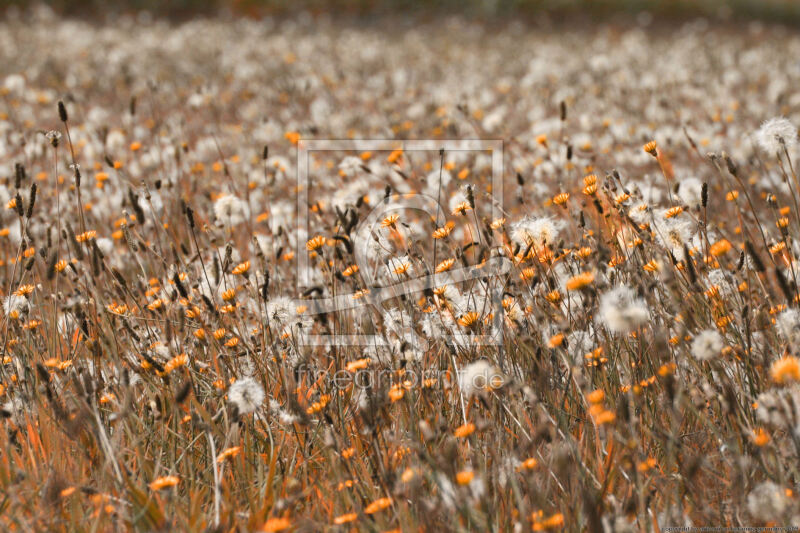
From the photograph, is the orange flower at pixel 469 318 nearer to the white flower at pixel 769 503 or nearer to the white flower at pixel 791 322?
the white flower at pixel 791 322

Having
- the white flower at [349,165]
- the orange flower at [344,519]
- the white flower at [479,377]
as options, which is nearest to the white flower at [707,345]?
the white flower at [479,377]

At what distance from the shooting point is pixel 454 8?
23.2 meters

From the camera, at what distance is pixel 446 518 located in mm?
2197

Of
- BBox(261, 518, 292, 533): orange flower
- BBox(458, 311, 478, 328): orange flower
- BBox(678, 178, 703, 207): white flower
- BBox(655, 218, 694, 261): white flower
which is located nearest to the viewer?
BBox(261, 518, 292, 533): orange flower

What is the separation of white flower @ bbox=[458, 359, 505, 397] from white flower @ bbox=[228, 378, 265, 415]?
696 mm

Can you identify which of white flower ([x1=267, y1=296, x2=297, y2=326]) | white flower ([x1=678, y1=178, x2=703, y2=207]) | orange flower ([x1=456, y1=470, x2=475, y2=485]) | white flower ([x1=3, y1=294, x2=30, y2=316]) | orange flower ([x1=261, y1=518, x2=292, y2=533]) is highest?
white flower ([x1=678, y1=178, x2=703, y2=207])

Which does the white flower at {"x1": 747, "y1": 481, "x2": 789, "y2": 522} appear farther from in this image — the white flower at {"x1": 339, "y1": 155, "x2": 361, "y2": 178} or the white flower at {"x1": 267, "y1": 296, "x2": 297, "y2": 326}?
the white flower at {"x1": 339, "y1": 155, "x2": 361, "y2": 178}

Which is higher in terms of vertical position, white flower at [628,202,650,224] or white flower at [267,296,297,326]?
white flower at [628,202,650,224]

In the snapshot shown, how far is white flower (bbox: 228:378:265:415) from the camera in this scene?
2469 mm

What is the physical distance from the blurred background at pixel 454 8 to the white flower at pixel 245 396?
21.3 metres

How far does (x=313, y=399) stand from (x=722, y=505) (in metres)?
1.54

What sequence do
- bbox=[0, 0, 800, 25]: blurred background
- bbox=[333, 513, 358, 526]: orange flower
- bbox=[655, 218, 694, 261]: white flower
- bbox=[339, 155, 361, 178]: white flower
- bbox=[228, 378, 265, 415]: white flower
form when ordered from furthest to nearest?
1. bbox=[0, 0, 800, 25]: blurred background
2. bbox=[339, 155, 361, 178]: white flower
3. bbox=[655, 218, 694, 261]: white flower
4. bbox=[228, 378, 265, 415]: white flower
5. bbox=[333, 513, 358, 526]: orange flower

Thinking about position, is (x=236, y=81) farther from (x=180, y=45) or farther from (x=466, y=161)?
(x=466, y=161)

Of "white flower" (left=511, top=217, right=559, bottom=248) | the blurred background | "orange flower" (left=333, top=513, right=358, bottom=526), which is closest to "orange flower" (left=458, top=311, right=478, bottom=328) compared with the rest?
"white flower" (left=511, top=217, right=559, bottom=248)
